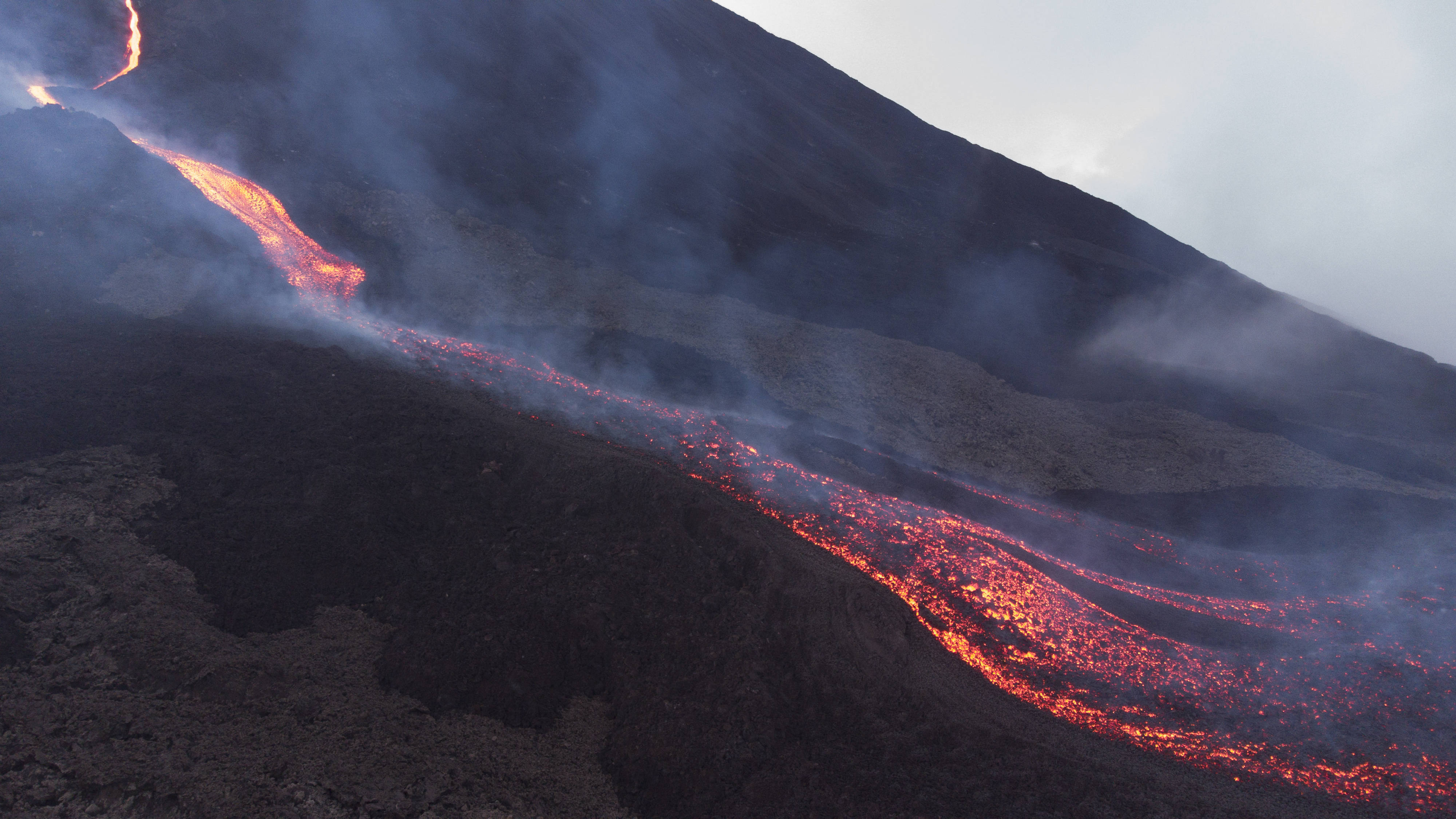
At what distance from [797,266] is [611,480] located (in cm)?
1032

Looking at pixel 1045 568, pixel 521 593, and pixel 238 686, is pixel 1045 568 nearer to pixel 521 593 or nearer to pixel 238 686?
pixel 521 593

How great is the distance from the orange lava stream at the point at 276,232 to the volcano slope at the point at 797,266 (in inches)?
14.3

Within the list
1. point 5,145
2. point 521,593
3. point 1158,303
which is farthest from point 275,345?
point 1158,303

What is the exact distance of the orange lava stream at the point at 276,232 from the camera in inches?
492

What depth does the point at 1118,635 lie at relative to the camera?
8.48m

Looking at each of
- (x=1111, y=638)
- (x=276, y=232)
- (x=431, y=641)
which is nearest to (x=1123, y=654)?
(x=1111, y=638)

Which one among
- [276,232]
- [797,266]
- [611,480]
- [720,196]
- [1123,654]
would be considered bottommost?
[611,480]

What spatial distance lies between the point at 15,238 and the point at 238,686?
10480 millimetres

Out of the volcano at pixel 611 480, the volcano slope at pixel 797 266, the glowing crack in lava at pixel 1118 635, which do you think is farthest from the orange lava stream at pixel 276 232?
the glowing crack in lava at pixel 1118 635

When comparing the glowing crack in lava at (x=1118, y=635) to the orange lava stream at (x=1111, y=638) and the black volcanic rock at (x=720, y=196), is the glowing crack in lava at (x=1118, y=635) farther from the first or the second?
the black volcanic rock at (x=720, y=196)

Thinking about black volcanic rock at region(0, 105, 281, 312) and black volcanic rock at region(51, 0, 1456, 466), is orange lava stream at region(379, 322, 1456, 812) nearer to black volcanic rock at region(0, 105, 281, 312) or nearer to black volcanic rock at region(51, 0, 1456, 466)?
black volcanic rock at region(0, 105, 281, 312)

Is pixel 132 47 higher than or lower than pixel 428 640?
higher

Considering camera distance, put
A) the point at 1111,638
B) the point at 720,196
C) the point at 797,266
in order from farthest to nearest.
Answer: the point at 720,196
the point at 797,266
the point at 1111,638

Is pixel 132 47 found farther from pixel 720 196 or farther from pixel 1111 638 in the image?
pixel 1111 638
